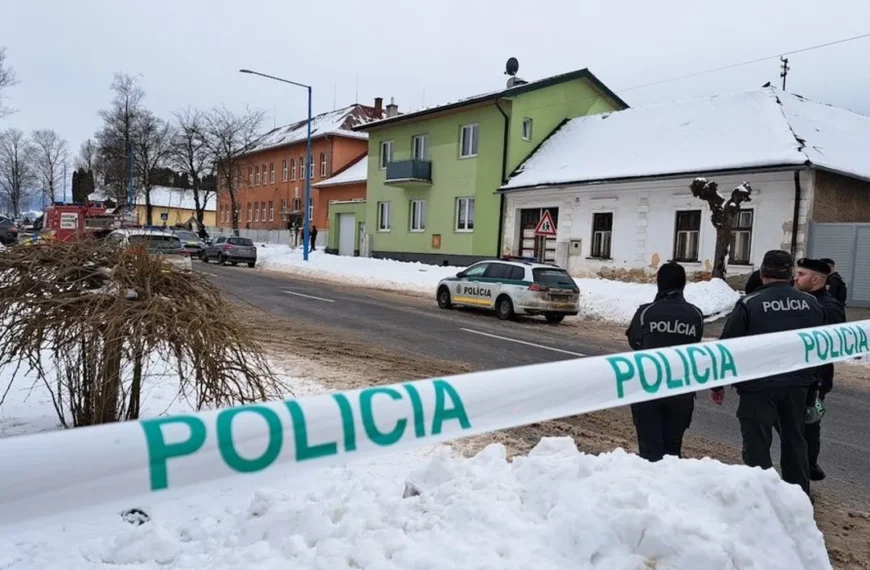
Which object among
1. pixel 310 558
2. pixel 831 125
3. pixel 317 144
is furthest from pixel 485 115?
pixel 310 558

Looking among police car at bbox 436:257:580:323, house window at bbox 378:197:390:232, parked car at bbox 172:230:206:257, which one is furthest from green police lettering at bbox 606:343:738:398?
parked car at bbox 172:230:206:257

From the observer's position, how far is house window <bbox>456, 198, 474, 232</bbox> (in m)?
29.9

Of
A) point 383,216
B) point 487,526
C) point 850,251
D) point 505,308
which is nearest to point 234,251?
point 383,216

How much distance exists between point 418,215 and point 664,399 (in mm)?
29046

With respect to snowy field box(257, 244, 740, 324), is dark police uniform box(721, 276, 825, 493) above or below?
above

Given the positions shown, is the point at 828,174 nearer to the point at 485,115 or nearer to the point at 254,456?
the point at 485,115

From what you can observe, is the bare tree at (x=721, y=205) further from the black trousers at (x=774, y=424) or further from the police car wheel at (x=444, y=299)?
the black trousers at (x=774, y=424)

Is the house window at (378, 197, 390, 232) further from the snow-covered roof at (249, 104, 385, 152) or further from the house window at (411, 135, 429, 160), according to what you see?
the snow-covered roof at (249, 104, 385, 152)

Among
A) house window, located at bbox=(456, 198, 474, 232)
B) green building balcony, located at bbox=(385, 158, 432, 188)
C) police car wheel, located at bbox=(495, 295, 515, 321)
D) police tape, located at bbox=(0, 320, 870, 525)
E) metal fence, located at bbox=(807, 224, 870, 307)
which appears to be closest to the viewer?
police tape, located at bbox=(0, 320, 870, 525)

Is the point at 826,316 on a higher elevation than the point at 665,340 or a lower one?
higher

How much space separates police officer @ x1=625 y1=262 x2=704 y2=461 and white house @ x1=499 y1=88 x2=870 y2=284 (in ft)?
54.2

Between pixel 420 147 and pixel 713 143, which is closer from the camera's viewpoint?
pixel 713 143

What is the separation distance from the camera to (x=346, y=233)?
129 feet

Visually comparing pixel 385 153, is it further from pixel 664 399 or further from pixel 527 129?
pixel 664 399
